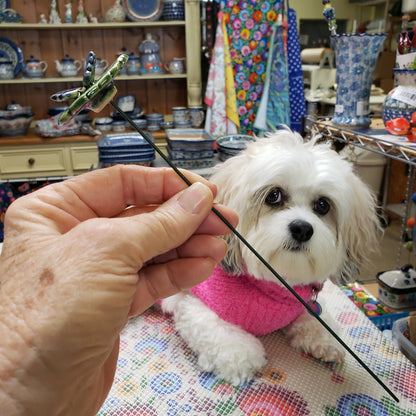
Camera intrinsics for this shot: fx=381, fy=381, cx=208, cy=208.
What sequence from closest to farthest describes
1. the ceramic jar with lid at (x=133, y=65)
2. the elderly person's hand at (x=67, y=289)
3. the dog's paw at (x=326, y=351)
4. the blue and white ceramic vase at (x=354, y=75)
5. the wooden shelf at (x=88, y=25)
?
the elderly person's hand at (x=67, y=289) → the dog's paw at (x=326, y=351) → the blue and white ceramic vase at (x=354, y=75) → the wooden shelf at (x=88, y=25) → the ceramic jar with lid at (x=133, y=65)

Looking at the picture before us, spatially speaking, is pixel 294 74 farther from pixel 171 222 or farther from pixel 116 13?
pixel 171 222

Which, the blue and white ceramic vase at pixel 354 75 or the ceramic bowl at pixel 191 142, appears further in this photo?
the ceramic bowl at pixel 191 142

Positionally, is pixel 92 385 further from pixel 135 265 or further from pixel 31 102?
pixel 31 102

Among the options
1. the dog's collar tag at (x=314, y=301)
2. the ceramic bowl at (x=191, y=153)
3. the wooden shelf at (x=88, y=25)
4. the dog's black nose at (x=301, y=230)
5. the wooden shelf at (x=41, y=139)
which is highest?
the wooden shelf at (x=88, y=25)

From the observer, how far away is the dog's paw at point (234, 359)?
2.49ft

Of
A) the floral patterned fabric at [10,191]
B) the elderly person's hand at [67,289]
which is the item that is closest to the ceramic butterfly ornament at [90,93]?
the elderly person's hand at [67,289]

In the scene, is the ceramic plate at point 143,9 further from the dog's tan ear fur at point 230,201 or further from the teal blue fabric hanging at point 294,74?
the dog's tan ear fur at point 230,201

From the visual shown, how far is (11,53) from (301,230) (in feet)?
10.1

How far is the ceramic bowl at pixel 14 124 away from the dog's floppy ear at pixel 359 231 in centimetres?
271

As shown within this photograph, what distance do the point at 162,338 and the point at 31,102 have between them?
2980 millimetres

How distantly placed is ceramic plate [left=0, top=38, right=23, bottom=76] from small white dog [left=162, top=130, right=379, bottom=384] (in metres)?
2.78

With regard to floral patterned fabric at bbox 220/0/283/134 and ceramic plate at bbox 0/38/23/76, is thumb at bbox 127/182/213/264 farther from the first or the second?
ceramic plate at bbox 0/38/23/76

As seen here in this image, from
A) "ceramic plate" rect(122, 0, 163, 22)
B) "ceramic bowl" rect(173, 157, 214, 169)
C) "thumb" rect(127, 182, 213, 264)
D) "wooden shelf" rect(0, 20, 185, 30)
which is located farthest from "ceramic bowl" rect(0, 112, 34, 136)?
"thumb" rect(127, 182, 213, 264)

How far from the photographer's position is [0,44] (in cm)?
295
